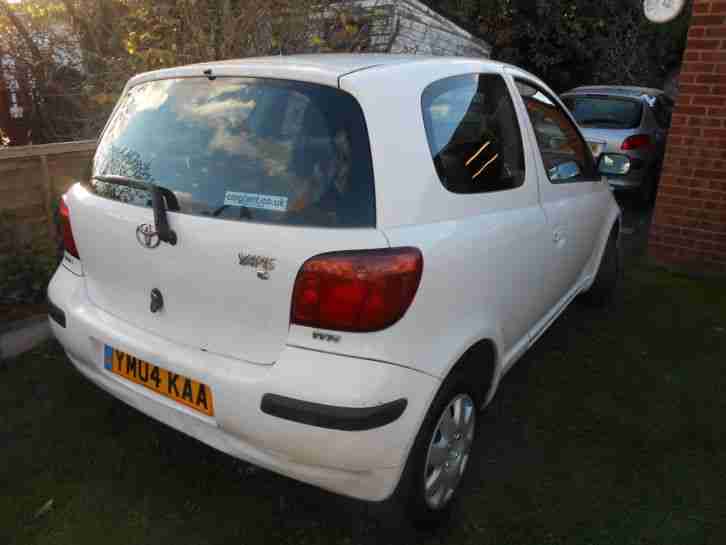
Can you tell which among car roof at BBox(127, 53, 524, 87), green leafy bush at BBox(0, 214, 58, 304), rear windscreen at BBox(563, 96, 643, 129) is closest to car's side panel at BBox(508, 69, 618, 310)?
car roof at BBox(127, 53, 524, 87)

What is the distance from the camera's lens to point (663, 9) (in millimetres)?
5664

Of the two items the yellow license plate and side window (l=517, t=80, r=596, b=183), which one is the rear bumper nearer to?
the yellow license plate

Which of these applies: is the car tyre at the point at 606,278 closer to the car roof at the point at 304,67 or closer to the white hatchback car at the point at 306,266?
the white hatchback car at the point at 306,266

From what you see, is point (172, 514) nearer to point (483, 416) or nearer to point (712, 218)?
point (483, 416)

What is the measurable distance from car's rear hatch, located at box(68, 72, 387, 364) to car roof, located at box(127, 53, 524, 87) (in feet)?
0.13

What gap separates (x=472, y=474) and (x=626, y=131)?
6.74m

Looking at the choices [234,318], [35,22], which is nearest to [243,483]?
[234,318]

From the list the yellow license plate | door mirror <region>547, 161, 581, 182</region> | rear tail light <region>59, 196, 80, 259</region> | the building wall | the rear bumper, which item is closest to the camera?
the rear bumper

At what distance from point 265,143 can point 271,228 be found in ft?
1.10

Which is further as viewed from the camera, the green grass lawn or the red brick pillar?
the red brick pillar

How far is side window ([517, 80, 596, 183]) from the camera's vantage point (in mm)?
3184

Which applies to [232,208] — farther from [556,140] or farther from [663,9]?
[663,9]

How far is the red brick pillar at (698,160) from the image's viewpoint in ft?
16.7

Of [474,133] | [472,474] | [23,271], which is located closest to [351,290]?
[474,133]
